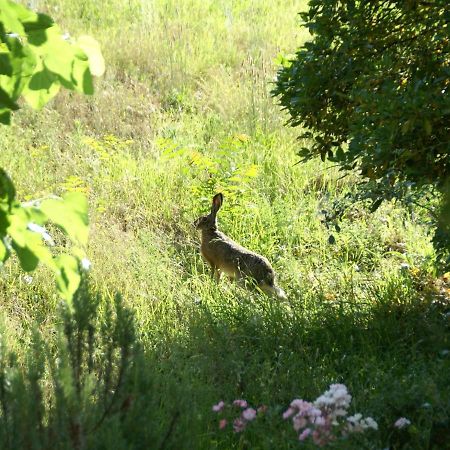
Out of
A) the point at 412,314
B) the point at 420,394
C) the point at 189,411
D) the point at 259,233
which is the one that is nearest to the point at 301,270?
the point at 259,233

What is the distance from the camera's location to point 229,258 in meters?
6.89

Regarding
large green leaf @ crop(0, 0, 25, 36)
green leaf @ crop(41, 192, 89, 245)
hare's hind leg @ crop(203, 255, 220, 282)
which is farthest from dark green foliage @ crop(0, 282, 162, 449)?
hare's hind leg @ crop(203, 255, 220, 282)

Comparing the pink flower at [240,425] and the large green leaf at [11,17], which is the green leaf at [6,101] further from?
the pink flower at [240,425]

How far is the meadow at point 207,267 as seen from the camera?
4.12 meters

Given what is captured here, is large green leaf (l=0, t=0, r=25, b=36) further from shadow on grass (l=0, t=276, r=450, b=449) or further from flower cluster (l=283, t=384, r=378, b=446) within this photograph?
flower cluster (l=283, t=384, r=378, b=446)

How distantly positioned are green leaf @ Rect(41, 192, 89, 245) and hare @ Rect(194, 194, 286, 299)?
11.4 ft

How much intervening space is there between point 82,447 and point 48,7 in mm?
11551

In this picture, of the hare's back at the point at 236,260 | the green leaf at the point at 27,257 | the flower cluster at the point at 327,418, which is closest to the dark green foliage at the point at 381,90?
the hare's back at the point at 236,260

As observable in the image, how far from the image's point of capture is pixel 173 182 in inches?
333

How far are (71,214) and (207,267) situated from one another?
4369 millimetres

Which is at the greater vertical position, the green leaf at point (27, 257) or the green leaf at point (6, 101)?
the green leaf at point (6, 101)

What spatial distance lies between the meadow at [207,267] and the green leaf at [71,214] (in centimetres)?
51

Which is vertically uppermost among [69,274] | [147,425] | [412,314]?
[69,274]

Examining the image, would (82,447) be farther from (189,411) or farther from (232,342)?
(232,342)
